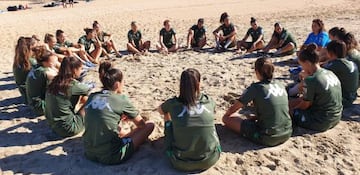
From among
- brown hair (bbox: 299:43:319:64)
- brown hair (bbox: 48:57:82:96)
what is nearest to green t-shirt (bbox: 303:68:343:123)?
brown hair (bbox: 299:43:319:64)

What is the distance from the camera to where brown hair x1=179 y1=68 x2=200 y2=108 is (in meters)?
4.10

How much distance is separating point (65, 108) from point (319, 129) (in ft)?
11.2

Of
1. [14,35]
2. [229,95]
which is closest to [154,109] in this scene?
[229,95]

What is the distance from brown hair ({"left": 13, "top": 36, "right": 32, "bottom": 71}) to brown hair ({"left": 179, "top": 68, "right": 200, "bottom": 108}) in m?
3.39

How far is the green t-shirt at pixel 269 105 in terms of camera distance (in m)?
4.53

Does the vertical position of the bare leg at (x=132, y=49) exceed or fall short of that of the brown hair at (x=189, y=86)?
it falls short

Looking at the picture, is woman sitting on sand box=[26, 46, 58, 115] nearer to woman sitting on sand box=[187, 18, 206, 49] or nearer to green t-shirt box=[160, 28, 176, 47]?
green t-shirt box=[160, 28, 176, 47]

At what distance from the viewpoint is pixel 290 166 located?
4500 mm

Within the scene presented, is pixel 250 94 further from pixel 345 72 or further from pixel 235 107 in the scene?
pixel 345 72

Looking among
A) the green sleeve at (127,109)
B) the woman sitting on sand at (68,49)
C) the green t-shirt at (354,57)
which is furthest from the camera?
the woman sitting on sand at (68,49)

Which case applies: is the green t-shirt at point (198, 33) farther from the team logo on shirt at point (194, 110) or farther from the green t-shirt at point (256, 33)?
the team logo on shirt at point (194, 110)

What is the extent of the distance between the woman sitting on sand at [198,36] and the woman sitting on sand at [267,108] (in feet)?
20.0

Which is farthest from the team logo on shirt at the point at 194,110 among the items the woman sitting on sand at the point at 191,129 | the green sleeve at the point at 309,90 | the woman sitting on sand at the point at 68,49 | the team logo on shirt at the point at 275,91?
the woman sitting on sand at the point at 68,49

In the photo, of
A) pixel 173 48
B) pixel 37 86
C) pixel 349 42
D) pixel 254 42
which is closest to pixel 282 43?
pixel 254 42
